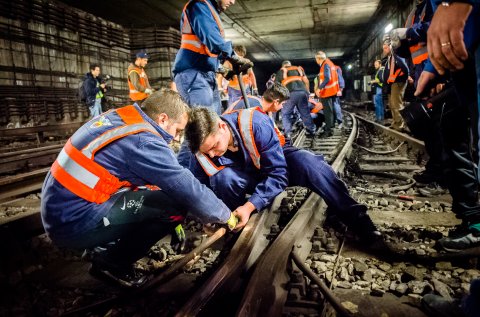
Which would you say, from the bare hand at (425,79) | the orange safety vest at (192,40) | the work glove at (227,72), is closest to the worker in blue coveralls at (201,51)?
the orange safety vest at (192,40)

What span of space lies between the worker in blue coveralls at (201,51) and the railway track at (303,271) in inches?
72.6

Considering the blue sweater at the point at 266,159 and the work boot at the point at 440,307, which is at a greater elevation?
the blue sweater at the point at 266,159

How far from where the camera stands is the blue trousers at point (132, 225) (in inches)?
77.0

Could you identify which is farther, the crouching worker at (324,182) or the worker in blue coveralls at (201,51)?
the worker in blue coveralls at (201,51)

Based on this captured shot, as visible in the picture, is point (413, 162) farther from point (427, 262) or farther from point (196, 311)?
point (196, 311)

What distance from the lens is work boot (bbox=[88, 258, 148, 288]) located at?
2.02m

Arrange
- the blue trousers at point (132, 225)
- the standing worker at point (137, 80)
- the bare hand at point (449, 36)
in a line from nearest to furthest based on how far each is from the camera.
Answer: the bare hand at point (449, 36) < the blue trousers at point (132, 225) < the standing worker at point (137, 80)

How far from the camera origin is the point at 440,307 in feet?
4.81

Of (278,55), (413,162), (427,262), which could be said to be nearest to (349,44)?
(278,55)

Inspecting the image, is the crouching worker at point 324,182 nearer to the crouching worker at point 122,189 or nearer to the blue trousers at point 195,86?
the crouching worker at point 122,189

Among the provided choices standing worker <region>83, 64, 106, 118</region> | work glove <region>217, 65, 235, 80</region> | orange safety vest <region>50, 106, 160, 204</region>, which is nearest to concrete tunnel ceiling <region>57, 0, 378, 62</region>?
standing worker <region>83, 64, 106, 118</region>

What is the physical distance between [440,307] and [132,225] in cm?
177

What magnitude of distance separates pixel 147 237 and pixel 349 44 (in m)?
25.2

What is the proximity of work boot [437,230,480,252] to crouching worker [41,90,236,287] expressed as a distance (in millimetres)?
1449
